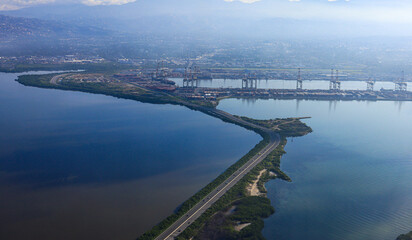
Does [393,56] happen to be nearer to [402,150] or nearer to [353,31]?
[402,150]

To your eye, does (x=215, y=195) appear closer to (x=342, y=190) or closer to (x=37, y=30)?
(x=342, y=190)

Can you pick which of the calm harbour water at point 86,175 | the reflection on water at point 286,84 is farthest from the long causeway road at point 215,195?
the reflection on water at point 286,84

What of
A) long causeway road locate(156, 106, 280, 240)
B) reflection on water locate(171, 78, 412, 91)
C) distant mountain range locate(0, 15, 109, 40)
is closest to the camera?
long causeway road locate(156, 106, 280, 240)

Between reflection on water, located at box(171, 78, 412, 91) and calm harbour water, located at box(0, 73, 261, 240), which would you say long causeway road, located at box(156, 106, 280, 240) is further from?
reflection on water, located at box(171, 78, 412, 91)

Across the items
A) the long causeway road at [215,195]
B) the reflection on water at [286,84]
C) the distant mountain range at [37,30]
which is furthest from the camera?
the distant mountain range at [37,30]

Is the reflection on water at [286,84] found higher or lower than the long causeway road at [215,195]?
higher

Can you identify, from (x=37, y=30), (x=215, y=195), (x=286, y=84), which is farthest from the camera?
(x=37, y=30)

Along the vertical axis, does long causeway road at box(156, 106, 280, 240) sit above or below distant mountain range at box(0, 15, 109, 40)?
below

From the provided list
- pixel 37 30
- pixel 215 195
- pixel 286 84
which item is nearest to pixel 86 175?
pixel 215 195

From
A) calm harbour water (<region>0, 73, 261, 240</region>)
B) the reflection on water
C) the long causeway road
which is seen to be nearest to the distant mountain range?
the reflection on water

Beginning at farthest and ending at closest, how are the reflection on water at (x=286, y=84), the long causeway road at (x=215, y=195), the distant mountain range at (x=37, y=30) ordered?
the distant mountain range at (x=37, y=30) → the reflection on water at (x=286, y=84) → the long causeway road at (x=215, y=195)

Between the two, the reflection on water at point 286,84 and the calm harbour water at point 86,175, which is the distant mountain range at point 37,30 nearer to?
the reflection on water at point 286,84
